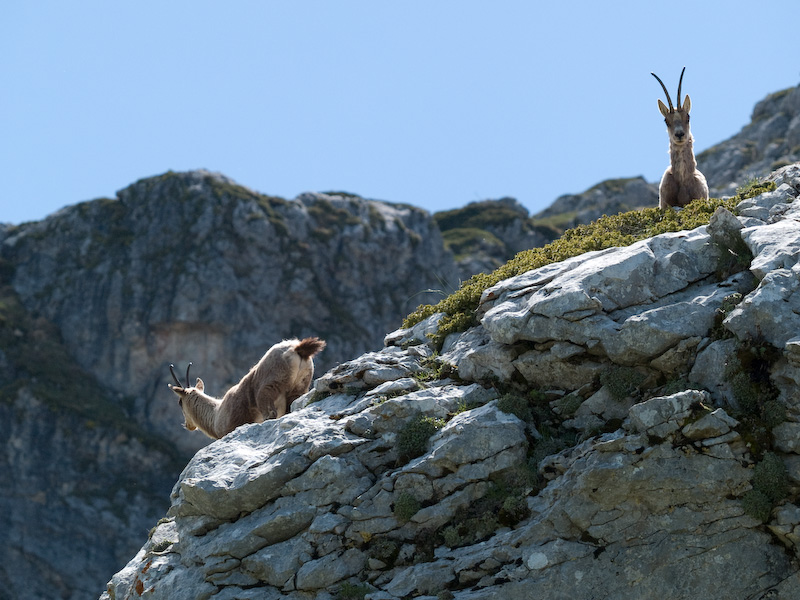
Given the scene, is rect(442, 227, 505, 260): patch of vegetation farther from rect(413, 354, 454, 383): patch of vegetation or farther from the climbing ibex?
rect(413, 354, 454, 383): patch of vegetation

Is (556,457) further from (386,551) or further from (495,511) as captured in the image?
(386,551)

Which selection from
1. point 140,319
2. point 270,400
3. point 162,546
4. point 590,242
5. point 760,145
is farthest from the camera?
point 760,145

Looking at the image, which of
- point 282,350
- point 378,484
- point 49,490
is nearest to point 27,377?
point 49,490

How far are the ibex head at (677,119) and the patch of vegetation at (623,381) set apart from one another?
26.6 ft

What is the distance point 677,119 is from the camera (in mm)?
18875

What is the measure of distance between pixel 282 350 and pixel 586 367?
23.1ft

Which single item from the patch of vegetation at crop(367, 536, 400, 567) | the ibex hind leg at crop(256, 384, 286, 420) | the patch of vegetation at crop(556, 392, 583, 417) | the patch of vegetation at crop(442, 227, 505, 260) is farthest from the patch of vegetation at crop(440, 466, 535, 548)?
the patch of vegetation at crop(442, 227, 505, 260)

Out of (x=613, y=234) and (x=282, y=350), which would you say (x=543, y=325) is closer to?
(x=613, y=234)

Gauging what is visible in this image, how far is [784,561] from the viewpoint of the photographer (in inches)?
421

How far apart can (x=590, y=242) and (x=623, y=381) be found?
3.99m

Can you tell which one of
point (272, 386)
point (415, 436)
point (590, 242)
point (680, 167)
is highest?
point (680, 167)

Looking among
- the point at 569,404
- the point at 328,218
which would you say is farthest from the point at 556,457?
the point at 328,218

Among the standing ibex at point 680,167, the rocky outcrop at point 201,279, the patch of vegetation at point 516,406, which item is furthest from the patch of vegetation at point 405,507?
the rocky outcrop at point 201,279

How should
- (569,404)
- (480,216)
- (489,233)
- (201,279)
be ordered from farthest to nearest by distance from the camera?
(480,216) < (489,233) < (201,279) < (569,404)
